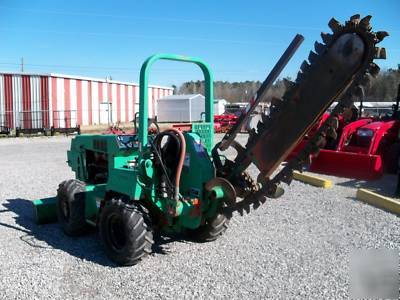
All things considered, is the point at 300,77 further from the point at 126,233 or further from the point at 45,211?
the point at 45,211

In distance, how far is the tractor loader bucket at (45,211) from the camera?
21.3 ft

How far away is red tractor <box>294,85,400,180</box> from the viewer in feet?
32.9

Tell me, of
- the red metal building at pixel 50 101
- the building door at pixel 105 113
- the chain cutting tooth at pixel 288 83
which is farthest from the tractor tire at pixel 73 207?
the building door at pixel 105 113

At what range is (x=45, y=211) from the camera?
21.5 feet

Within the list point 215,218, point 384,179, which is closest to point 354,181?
point 384,179

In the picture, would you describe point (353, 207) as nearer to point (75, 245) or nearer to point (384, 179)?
point (384, 179)

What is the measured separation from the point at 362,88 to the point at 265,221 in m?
3.40

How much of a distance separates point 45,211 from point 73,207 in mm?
928

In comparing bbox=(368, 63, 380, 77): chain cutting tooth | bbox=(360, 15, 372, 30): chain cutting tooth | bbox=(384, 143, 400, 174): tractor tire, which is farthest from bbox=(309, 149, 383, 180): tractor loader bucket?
bbox=(360, 15, 372, 30): chain cutting tooth

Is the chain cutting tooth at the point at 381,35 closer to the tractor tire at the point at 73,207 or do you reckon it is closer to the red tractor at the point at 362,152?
the tractor tire at the point at 73,207

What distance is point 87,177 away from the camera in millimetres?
6676

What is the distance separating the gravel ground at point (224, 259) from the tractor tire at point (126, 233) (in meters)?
0.14

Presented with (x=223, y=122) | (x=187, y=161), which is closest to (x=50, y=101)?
(x=223, y=122)

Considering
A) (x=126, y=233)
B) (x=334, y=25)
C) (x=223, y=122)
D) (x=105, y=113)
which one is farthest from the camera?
(x=105, y=113)
